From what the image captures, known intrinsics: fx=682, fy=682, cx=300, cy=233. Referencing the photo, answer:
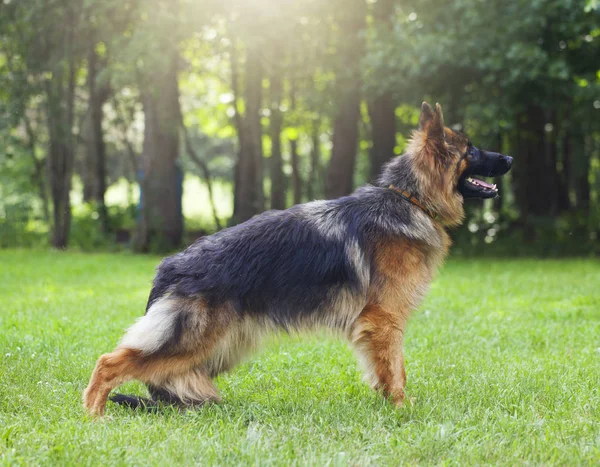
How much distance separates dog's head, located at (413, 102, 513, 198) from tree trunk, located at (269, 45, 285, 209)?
14.5 metres

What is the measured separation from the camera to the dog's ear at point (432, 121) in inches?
208

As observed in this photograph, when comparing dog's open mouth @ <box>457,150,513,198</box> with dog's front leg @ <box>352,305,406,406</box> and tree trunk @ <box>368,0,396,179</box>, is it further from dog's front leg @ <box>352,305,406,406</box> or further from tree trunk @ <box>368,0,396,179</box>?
tree trunk @ <box>368,0,396,179</box>

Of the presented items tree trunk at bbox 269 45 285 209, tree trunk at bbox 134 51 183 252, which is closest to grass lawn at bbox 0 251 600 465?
tree trunk at bbox 134 51 183 252

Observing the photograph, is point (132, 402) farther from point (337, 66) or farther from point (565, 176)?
point (565, 176)

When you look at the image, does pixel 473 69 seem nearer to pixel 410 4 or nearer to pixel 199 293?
pixel 410 4

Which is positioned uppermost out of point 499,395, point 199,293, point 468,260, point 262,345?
point 199,293

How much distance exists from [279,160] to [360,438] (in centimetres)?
1754

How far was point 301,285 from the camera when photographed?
192 inches

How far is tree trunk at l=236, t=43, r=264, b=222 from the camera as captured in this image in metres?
18.9

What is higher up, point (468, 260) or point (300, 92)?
point (300, 92)

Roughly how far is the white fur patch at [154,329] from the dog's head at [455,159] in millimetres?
2301

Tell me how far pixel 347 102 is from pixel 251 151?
11.4 ft

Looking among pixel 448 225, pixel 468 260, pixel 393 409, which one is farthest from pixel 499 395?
pixel 468 260

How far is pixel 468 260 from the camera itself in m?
17.6
